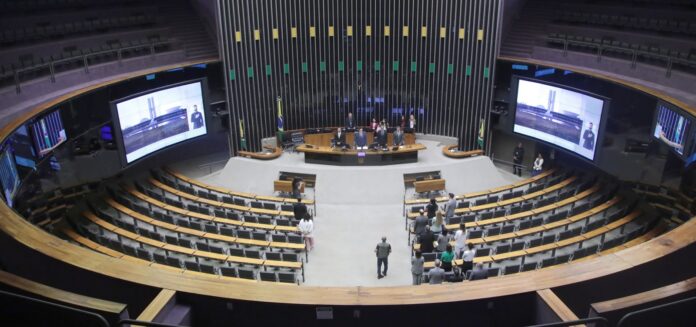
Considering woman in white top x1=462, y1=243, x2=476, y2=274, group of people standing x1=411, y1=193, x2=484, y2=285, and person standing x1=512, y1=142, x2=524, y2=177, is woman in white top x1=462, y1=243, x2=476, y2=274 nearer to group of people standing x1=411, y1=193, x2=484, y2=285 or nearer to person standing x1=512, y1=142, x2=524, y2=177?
group of people standing x1=411, y1=193, x2=484, y2=285

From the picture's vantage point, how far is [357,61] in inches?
777

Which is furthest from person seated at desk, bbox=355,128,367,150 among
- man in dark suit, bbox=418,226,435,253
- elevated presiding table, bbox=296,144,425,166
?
man in dark suit, bbox=418,226,435,253

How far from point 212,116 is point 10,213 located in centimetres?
1192

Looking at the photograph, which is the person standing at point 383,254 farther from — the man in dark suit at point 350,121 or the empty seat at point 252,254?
the man in dark suit at point 350,121

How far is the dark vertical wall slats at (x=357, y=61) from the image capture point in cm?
1817

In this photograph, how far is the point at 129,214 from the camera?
42.5 feet

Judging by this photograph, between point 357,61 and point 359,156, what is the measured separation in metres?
4.70

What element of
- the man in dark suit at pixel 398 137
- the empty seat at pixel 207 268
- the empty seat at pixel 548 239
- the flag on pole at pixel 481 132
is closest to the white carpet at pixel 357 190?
the man in dark suit at pixel 398 137

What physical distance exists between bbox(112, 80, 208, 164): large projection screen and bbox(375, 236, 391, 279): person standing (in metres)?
8.04

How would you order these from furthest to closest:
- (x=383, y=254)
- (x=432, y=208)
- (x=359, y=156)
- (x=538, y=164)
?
(x=359, y=156)
(x=538, y=164)
(x=432, y=208)
(x=383, y=254)

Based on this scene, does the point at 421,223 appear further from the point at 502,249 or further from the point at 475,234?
the point at 502,249

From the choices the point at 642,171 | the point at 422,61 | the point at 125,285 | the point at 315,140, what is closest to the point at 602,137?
the point at 642,171

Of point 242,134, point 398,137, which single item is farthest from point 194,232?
point 398,137

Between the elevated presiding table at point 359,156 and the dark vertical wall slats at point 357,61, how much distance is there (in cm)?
311
